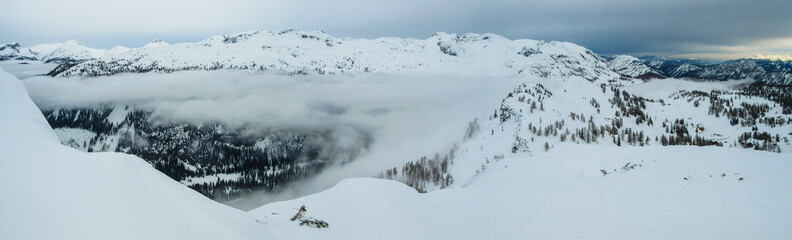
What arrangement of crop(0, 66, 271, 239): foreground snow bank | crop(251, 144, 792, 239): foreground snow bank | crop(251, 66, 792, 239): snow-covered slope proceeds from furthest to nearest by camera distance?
crop(251, 66, 792, 239): snow-covered slope → crop(251, 144, 792, 239): foreground snow bank → crop(0, 66, 271, 239): foreground snow bank

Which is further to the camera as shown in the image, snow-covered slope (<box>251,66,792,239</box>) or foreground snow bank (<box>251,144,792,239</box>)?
snow-covered slope (<box>251,66,792,239</box>)

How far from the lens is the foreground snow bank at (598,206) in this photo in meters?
13.4

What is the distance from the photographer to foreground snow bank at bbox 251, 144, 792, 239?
13.4 meters

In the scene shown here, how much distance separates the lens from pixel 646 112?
2756 inches

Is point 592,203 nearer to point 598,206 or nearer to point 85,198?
point 598,206

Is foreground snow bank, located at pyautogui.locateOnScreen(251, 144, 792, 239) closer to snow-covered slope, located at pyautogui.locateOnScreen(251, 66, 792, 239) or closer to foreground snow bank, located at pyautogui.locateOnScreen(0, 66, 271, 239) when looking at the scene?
snow-covered slope, located at pyautogui.locateOnScreen(251, 66, 792, 239)

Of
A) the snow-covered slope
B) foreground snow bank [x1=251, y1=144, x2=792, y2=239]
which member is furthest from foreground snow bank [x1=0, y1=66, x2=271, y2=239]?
foreground snow bank [x1=251, y1=144, x2=792, y2=239]

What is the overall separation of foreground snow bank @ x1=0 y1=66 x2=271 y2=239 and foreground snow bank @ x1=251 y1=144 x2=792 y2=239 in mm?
5732

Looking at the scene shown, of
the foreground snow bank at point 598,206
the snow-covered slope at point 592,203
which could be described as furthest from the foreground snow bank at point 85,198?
the foreground snow bank at point 598,206

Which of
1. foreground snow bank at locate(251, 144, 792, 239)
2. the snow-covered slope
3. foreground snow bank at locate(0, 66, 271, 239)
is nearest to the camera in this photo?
foreground snow bank at locate(0, 66, 271, 239)

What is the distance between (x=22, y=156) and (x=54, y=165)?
60 centimetres

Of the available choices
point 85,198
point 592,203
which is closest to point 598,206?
point 592,203

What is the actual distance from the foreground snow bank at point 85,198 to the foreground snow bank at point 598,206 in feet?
18.8

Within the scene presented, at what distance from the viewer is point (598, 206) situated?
17594 mm
